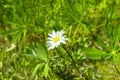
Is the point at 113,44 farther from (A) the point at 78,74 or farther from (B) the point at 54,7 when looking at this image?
(B) the point at 54,7

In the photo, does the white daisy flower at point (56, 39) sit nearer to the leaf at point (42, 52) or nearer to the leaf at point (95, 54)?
the leaf at point (42, 52)

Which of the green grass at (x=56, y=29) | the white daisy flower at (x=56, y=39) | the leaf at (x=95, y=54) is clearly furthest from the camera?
the green grass at (x=56, y=29)

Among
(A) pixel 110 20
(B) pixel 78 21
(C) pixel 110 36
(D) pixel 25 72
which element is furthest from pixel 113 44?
(D) pixel 25 72

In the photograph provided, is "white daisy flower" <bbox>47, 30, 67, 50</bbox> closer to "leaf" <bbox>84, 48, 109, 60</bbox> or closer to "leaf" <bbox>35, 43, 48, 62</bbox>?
"leaf" <bbox>35, 43, 48, 62</bbox>

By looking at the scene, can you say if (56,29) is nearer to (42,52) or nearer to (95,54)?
(42,52)

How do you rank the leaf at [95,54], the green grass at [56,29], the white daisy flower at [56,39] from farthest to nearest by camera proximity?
the green grass at [56,29], the white daisy flower at [56,39], the leaf at [95,54]

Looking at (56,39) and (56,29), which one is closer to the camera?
(56,39)

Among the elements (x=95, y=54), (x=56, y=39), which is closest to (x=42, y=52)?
(x=56, y=39)

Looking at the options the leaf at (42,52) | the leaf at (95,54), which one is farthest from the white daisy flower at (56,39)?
the leaf at (95,54)

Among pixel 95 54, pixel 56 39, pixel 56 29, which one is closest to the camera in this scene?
pixel 95 54
